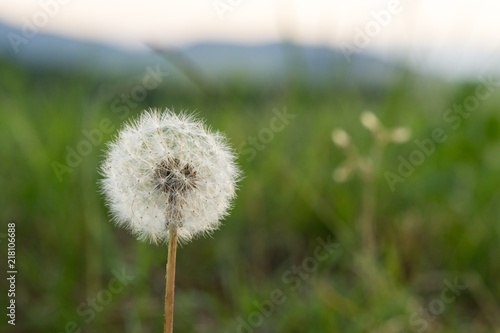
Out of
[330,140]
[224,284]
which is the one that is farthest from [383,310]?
[330,140]

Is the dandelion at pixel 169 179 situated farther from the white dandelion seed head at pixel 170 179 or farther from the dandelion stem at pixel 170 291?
the dandelion stem at pixel 170 291

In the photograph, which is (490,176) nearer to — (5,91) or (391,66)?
(391,66)

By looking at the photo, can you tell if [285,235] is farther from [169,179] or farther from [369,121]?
[169,179]

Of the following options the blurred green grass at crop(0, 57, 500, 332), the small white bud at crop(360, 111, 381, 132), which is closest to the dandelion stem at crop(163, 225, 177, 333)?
the blurred green grass at crop(0, 57, 500, 332)

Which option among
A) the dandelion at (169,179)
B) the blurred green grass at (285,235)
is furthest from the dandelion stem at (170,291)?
the blurred green grass at (285,235)

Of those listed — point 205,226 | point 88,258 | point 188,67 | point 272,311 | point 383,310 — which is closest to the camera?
point 205,226

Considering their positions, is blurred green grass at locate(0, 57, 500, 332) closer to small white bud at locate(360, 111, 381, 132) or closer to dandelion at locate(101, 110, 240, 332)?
small white bud at locate(360, 111, 381, 132)

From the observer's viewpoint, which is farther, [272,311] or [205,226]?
[272,311]
